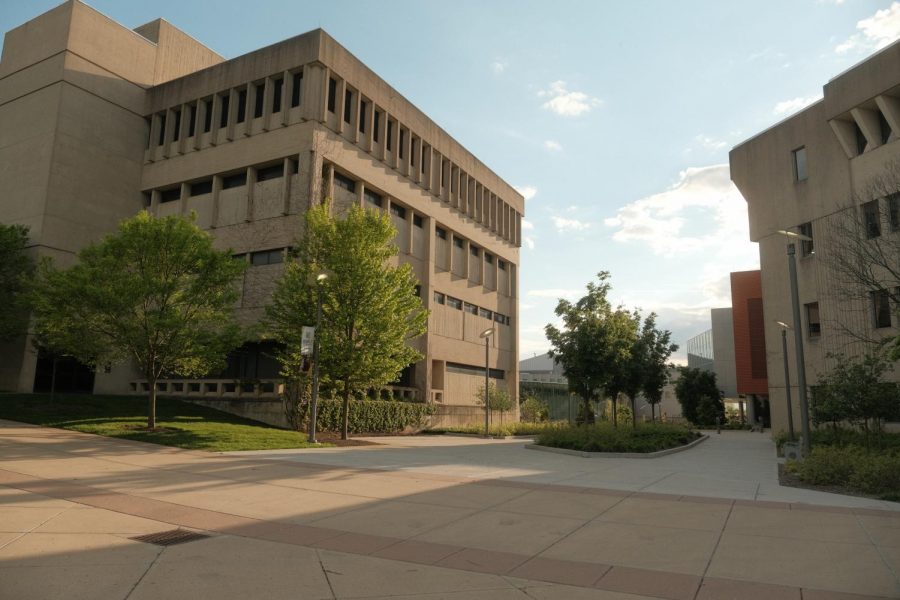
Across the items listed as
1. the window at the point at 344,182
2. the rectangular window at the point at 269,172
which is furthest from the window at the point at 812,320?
the rectangular window at the point at 269,172

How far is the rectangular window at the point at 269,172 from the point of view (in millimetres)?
33312

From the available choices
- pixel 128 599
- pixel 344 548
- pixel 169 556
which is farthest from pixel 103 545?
pixel 344 548

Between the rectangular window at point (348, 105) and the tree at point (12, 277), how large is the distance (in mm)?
18400

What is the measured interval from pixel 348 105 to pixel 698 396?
1790 inches

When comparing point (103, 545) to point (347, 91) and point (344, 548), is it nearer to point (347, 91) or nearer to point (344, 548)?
point (344, 548)

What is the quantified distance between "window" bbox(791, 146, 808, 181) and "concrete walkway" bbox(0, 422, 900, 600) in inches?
954

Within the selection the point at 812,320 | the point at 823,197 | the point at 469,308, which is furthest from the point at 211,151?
the point at 812,320

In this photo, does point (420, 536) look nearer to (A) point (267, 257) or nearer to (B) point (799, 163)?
(A) point (267, 257)

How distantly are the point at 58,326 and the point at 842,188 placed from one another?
3443cm

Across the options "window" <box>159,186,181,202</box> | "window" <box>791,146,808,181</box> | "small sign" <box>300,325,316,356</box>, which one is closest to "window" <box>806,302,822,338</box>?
"window" <box>791,146,808,181</box>

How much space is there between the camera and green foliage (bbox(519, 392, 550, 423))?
5034 cm

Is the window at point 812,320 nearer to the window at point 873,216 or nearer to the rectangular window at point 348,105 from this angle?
the window at point 873,216

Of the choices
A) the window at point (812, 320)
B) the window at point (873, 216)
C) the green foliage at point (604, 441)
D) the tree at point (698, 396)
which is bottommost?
the green foliage at point (604, 441)

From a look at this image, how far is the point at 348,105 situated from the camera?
35688 millimetres
